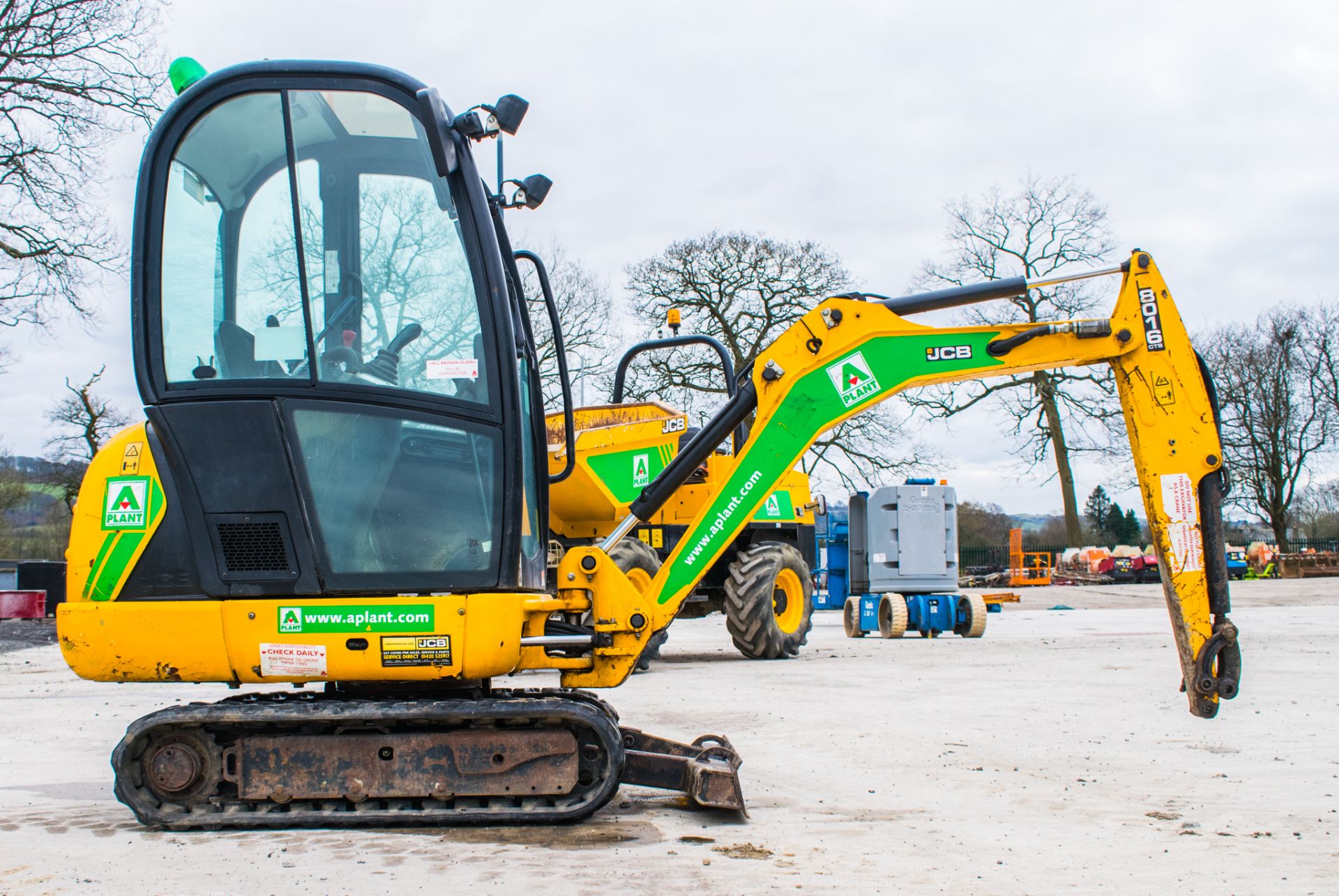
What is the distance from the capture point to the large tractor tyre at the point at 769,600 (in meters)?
12.4

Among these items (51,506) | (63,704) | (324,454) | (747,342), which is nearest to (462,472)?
(324,454)

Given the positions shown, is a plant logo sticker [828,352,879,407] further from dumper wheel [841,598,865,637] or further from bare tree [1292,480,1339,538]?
bare tree [1292,480,1339,538]

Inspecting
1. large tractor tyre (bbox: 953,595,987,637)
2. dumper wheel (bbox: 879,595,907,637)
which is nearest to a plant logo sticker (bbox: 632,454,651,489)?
dumper wheel (bbox: 879,595,907,637)

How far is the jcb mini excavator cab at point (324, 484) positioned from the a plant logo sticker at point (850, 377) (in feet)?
5.39

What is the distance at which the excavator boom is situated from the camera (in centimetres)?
529

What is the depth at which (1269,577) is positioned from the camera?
4175cm

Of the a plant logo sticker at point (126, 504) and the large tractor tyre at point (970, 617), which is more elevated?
the a plant logo sticker at point (126, 504)

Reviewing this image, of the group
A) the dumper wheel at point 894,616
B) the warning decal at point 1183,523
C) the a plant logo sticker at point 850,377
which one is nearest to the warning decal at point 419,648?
the a plant logo sticker at point 850,377

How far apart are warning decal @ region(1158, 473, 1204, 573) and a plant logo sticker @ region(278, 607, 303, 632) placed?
3.86 m

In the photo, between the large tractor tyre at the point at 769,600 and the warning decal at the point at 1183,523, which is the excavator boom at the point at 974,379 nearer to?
the warning decal at the point at 1183,523

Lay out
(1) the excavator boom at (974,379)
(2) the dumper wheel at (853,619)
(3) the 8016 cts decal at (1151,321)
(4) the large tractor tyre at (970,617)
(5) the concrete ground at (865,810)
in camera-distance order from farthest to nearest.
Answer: (2) the dumper wheel at (853,619) → (4) the large tractor tyre at (970,617) → (3) the 8016 cts decal at (1151,321) → (1) the excavator boom at (974,379) → (5) the concrete ground at (865,810)

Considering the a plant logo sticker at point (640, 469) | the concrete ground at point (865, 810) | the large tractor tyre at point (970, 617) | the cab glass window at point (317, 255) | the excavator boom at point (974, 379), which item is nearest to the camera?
the concrete ground at point (865, 810)

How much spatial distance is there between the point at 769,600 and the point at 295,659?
321 inches

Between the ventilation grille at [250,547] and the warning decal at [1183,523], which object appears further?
the warning decal at [1183,523]
